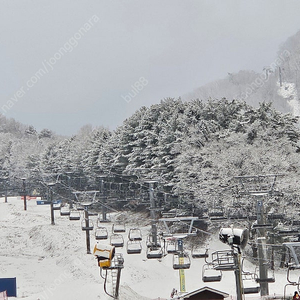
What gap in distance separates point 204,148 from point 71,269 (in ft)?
63.5

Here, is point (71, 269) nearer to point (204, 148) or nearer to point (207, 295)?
point (207, 295)

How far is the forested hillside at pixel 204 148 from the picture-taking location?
1833 inches

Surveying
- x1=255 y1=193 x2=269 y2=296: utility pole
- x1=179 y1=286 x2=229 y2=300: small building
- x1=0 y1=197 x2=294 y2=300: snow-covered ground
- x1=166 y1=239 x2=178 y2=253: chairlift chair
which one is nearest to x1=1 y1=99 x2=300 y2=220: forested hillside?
x1=166 y1=239 x2=178 y2=253: chairlift chair

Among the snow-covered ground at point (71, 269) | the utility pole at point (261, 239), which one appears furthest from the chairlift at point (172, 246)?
the utility pole at point (261, 239)

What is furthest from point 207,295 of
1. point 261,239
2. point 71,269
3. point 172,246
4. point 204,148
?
point 204,148

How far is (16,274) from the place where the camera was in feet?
146

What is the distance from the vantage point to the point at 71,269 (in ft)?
138

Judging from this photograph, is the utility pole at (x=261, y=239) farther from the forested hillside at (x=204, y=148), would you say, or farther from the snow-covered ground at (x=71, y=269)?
the forested hillside at (x=204, y=148)

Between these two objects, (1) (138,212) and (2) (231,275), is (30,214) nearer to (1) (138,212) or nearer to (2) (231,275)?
(1) (138,212)

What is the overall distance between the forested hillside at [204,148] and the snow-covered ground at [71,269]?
5.81 meters

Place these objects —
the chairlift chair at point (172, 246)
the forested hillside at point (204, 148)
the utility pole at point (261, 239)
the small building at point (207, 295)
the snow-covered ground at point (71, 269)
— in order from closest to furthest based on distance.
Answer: the utility pole at point (261, 239)
the small building at point (207, 295)
the chairlift chair at point (172, 246)
the snow-covered ground at point (71, 269)
the forested hillside at point (204, 148)

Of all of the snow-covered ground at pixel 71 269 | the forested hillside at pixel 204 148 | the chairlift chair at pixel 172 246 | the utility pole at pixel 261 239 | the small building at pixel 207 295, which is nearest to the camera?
the utility pole at pixel 261 239

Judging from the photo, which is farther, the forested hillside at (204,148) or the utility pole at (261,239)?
the forested hillside at (204,148)

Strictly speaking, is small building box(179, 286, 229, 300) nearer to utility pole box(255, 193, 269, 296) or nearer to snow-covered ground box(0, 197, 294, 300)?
utility pole box(255, 193, 269, 296)
